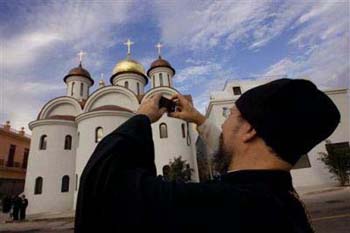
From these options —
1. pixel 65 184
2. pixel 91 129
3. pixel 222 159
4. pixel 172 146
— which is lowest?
pixel 222 159

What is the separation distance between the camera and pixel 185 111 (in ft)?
4.98

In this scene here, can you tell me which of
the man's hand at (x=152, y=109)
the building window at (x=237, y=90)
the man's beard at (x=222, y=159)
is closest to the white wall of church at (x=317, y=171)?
the building window at (x=237, y=90)

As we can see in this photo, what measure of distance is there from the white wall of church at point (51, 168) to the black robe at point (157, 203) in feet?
71.4

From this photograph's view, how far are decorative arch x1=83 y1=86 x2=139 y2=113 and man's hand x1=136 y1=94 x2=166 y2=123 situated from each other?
2328 cm

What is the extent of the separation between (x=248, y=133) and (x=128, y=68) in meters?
29.0

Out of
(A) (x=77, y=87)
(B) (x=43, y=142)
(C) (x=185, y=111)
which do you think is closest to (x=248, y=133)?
(C) (x=185, y=111)

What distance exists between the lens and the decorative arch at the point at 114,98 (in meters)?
24.3

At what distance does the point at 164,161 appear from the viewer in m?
21.5

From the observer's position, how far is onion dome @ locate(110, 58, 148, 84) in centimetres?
2902

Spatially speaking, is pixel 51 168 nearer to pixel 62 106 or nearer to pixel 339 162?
pixel 62 106

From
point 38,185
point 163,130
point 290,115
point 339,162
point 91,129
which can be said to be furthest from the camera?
point 163,130

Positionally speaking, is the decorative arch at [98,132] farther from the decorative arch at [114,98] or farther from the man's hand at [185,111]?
the man's hand at [185,111]

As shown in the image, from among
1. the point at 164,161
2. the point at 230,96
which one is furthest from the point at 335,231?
the point at 230,96

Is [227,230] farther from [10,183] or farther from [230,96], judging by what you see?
[10,183]
